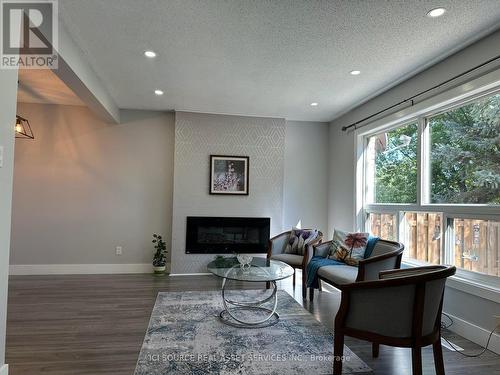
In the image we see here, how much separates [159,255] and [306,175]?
2801 mm

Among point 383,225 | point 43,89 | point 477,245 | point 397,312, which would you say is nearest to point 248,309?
point 397,312

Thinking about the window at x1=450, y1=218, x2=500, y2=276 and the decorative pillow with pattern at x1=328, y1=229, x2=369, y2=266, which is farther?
the decorative pillow with pattern at x1=328, y1=229, x2=369, y2=266

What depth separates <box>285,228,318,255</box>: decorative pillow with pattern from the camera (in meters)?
4.09

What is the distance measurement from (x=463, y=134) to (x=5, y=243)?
3.75 m

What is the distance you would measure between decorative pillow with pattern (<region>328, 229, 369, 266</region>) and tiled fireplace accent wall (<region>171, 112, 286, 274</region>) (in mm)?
1528

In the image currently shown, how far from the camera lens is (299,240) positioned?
4164mm

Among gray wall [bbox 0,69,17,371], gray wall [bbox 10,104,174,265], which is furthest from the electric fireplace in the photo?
gray wall [bbox 0,69,17,371]

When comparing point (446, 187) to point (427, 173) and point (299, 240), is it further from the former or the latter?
point (299, 240)

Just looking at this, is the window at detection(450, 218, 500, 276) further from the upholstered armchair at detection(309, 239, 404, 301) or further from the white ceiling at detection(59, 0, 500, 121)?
the white ceiling at detection(59, 0, 500, 121)

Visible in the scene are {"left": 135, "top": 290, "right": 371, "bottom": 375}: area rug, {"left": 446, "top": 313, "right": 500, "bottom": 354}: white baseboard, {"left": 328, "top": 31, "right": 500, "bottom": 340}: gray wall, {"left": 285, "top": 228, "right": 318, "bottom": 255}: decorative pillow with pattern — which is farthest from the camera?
{"left": 285, "top": 228, "right": 318, "bottom": 255}: decorative pillow with pattern

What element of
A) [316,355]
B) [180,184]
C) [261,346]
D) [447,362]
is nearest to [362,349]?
[316,355]

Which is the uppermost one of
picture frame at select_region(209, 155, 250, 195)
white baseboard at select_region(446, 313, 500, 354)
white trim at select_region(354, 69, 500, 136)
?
white trim at select_region(354, 69, 500, 136)

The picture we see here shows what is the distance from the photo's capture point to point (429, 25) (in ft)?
7.67

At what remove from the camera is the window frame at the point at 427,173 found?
255 centimetres
